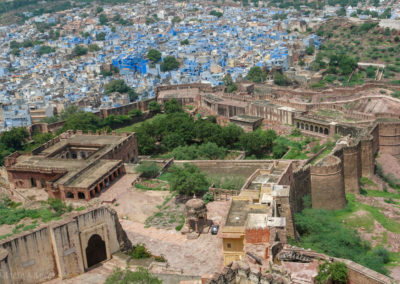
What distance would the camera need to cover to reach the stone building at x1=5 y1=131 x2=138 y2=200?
26.9m

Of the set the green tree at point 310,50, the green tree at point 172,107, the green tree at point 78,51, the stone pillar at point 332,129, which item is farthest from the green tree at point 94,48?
the stone pillar at point 332,129

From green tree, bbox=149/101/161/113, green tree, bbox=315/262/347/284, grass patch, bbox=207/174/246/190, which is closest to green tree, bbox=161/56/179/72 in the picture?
green tree, bbox=149/101/161/113

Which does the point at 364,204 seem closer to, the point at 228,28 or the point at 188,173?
the point at 188,173

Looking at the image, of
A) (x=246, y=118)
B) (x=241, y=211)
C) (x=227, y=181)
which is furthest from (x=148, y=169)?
(x=246, y=118)

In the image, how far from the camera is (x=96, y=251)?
19609mm

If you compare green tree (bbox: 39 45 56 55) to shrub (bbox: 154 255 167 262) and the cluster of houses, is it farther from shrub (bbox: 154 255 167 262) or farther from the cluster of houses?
shrub (bbox: 154 255 167 262)

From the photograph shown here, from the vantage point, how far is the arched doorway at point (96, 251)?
19.3 meters

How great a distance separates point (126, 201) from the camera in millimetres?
25781

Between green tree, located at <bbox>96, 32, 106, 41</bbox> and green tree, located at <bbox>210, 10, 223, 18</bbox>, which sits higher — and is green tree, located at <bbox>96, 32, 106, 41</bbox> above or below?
below

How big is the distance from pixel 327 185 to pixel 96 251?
506 inches

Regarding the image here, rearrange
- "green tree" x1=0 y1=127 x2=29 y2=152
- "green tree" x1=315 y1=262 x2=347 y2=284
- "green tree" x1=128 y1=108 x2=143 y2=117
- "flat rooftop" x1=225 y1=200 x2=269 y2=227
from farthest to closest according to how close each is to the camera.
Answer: "green tree" x1=128 y1=108 x2=143 y2=117, "green tree" x1=0 y1=127 x2=29 y2=152, "flat rooftop" x1=225 y1=200 x2=269 y2=227, "green tree" x1=315 y1=262 x2=347 y2=284

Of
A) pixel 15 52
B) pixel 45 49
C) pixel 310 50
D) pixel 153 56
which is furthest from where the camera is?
pixel 45 49

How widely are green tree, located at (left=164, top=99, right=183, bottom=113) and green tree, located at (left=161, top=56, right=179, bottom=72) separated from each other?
26437 mm

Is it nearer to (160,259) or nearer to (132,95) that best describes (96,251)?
(160,259)
